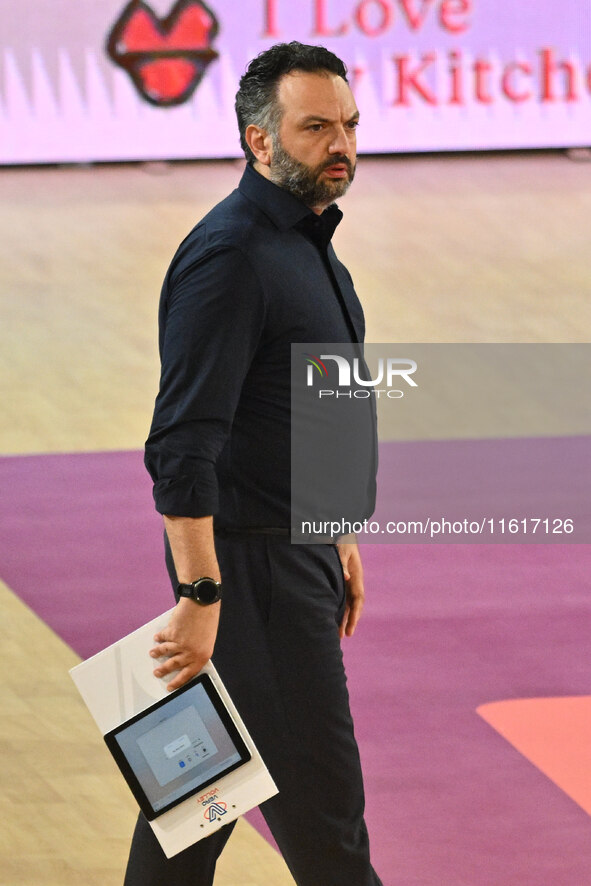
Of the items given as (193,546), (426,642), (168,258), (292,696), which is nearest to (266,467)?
(193,546)

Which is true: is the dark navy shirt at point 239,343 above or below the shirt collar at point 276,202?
below

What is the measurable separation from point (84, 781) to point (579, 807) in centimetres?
86

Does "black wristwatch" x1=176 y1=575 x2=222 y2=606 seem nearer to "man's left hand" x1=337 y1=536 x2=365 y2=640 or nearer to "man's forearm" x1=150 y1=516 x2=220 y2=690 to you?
"man's forearm" x1=150 y1=516 x2=220 y2=690

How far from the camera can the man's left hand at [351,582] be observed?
5.29 ft

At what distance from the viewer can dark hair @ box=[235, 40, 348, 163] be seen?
1.47 metres

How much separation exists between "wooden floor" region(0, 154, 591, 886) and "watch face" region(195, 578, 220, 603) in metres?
1.73

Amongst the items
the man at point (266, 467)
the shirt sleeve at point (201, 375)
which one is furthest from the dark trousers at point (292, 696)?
the shirt sleeve at point (201, 375)

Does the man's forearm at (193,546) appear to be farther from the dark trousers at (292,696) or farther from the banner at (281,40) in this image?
the banner at (281,40)

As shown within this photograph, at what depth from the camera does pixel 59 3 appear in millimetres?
5840

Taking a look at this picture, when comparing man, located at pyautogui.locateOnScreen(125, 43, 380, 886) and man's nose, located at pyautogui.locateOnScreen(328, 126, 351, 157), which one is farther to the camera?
man's nose, located at pyautogui.locateOnScreen(328, 126, 351, 157)

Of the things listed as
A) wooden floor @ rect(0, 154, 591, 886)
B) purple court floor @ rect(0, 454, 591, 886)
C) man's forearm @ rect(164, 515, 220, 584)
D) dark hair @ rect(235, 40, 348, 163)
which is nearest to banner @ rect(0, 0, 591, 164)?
wooden floor @ rect(0, 154, 591, 886)

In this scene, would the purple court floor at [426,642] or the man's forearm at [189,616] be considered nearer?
the man's forearm at [189,616]

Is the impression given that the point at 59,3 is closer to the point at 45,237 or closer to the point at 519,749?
the point at 45,237

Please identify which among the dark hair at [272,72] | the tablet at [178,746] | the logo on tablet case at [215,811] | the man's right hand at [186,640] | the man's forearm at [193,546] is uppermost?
the dark hair at [272,72]
